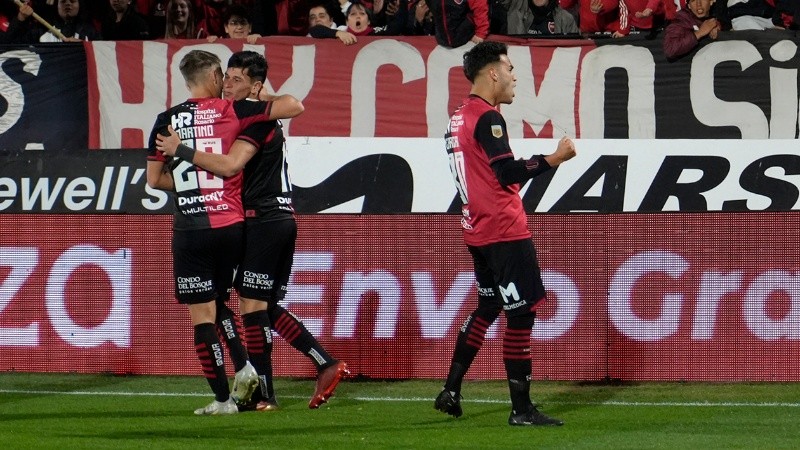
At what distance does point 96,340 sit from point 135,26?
5.57 meters

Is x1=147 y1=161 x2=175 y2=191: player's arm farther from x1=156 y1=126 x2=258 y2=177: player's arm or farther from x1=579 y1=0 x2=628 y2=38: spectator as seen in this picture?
x1=579 y1=0 x2=628 y2=38: spectator

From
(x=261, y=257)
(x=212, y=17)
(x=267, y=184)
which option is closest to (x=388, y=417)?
(x=261, y=257)

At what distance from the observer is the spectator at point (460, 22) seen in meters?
13.5

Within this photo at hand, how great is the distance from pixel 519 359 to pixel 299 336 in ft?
5.22

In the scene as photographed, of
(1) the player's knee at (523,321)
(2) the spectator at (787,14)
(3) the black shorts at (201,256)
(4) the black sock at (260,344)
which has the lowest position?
(4) the black sock at (260,344)

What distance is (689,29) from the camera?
13031 millimetres

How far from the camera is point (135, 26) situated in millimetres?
15109

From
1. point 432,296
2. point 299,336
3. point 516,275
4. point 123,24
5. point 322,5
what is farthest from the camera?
point 123,24

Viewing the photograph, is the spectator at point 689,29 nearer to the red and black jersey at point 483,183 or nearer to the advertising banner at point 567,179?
the advertising banner at point 567,179

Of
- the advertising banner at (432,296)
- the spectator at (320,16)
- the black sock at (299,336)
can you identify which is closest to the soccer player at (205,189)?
the black sock at (299,336)

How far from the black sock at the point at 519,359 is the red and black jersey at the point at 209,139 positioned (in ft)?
5.87

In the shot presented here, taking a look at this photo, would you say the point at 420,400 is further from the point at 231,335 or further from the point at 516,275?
the point at 516,275

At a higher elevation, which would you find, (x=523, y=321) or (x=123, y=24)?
(x=123, y=24)

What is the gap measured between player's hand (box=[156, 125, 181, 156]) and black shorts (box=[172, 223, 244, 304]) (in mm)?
496
